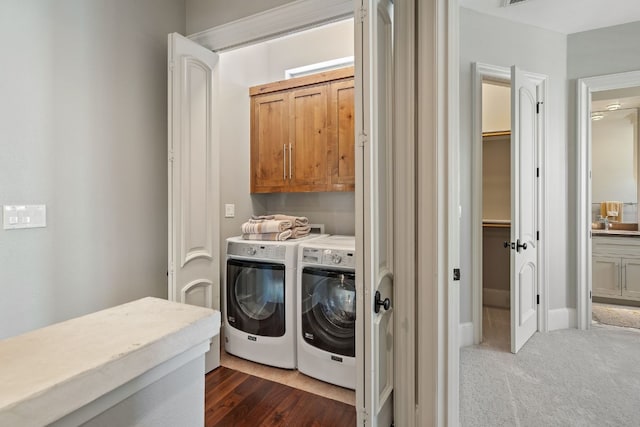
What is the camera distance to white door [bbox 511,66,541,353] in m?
2.44

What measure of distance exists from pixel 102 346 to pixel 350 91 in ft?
8.03

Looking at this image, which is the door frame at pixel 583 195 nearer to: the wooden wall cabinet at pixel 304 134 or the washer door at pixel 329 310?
the wooden wall cabinet at pixel 304 134

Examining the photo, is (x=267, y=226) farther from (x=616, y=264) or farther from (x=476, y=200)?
(x=616, y=264)

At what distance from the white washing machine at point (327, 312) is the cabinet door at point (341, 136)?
0.62 metres

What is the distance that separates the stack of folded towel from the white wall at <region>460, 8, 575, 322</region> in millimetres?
1446

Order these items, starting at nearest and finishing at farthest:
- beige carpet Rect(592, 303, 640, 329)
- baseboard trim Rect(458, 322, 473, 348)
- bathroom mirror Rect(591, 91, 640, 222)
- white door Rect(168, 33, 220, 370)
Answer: white door Rect(168, 33, 220, 370), baseboard trim Rect(458, 322, 473, 348), beige carpet Rect(592, 303, 640, 329), bathroom mirror Rect(591, 91, 640, 222)

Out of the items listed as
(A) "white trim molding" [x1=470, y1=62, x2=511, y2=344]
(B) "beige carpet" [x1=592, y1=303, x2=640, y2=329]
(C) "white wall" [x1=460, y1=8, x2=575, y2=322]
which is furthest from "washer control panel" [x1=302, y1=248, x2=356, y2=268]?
(B) "beige carpet" [x1=592, y1=303, x2=640, y2=329]

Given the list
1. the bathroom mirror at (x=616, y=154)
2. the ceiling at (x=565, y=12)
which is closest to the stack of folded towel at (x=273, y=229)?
the ceiling at (x=565, y=12)

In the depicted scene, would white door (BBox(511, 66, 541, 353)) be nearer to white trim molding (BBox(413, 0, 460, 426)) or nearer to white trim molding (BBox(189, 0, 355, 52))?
white trim molding (BBox(413, 0, 460, 426))

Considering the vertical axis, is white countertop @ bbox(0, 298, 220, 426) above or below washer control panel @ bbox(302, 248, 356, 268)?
→ above

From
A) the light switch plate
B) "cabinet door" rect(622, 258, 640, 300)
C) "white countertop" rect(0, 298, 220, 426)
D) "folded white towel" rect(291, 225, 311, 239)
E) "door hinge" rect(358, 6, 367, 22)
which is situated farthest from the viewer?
"cabinet door" rect(622, 258, 640, 300)

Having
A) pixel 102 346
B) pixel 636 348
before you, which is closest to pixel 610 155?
pixel 636 348

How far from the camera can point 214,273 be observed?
232 cm

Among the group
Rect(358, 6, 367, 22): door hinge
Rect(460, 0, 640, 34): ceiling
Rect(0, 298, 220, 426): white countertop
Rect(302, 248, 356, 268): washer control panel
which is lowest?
Rect(302, 248, 356, 268): washer control panel
